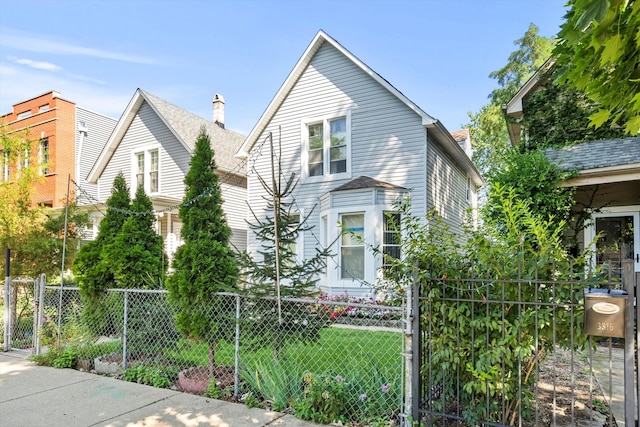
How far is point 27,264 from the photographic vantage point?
7996 mm

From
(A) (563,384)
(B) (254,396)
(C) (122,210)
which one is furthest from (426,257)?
(C) (122,210)

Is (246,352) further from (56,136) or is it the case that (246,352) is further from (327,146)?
(56,136)

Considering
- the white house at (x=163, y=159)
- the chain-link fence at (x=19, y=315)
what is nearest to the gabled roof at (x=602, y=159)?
the chain-link fence at (x=19, y=315)

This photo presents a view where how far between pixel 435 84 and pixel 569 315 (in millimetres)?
16523

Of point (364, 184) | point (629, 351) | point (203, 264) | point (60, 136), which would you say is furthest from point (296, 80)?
point (60, 136)

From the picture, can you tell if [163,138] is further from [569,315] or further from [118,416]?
[569,315]

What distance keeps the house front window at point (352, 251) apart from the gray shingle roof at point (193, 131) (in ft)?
17.7

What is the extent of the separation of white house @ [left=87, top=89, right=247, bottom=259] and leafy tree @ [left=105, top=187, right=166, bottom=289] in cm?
751

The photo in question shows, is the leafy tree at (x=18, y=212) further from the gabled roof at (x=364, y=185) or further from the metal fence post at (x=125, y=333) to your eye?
the gabled roof at (x=364, y=185)

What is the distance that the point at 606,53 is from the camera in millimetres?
1942

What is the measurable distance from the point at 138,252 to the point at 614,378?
664cm

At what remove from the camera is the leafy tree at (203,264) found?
4.45 metres

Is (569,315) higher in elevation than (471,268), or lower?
lower

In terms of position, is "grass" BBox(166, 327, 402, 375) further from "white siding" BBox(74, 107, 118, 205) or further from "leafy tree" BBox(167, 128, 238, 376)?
"white siding" BBox(74, 107, 118, 205)
